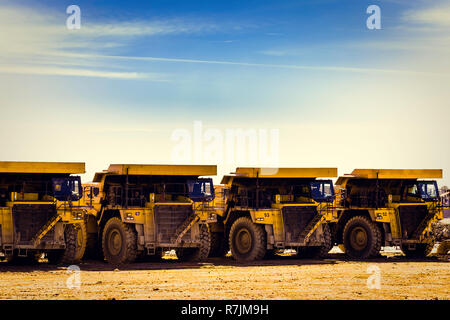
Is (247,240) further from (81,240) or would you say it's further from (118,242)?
(81,240)

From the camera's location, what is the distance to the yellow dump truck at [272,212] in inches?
1260

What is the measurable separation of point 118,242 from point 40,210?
305cm

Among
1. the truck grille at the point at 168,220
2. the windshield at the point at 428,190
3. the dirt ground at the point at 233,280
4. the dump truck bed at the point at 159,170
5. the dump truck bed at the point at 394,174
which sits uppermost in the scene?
the dump truck bed at the point at 159,170

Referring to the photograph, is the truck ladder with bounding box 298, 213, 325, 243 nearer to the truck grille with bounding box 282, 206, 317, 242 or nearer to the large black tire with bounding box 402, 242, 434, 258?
the truck grille with bounding box 282, 206, 317, 242

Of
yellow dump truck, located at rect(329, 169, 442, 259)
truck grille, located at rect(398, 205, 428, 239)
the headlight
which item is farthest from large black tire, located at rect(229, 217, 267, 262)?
the headlight

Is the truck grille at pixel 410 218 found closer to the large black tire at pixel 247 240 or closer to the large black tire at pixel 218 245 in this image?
the large black tire at pixel 247 240

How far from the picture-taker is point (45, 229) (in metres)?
28.7

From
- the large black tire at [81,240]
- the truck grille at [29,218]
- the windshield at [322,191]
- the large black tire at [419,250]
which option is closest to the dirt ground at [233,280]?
the large black tire at [81,240]

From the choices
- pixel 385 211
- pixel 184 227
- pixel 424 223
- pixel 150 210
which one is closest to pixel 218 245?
pixel 184 227

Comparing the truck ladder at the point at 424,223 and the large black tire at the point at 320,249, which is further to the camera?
the truck ladder at the point at 424,223

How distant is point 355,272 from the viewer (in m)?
27.2

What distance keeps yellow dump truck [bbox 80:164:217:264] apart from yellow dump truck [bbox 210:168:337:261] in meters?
1.55

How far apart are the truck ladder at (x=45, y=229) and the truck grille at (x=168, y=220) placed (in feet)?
11.0
